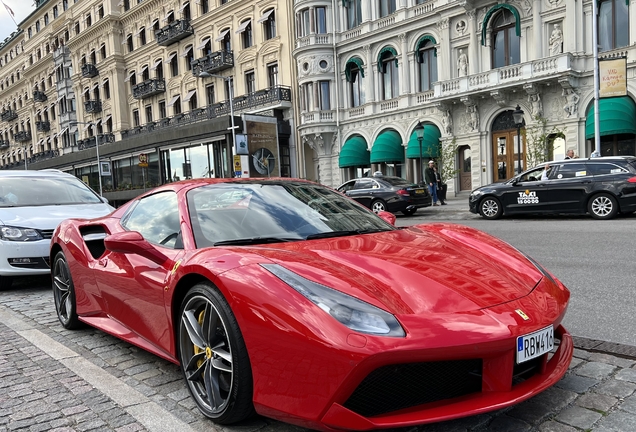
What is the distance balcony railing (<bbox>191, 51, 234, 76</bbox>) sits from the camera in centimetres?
3484

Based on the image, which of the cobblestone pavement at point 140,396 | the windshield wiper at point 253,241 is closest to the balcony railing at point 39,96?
the cobblestone pavement at point 140,396

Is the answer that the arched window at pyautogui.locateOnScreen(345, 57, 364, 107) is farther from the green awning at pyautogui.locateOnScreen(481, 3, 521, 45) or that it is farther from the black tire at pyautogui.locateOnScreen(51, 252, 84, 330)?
the black tire at pyautogui.locateOnScreen(51, 252, 84, 330)

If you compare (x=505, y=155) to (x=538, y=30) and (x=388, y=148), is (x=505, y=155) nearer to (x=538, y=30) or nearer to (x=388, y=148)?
(x=538, y=30)

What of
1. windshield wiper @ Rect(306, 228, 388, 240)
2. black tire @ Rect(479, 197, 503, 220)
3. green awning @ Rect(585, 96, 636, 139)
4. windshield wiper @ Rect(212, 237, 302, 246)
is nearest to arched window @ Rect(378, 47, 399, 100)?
green awning @ Rect(585, 96, 636, 139)

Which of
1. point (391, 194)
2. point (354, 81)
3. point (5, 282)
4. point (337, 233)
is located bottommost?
point (5, 282)

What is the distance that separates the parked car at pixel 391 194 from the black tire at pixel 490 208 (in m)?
2.55

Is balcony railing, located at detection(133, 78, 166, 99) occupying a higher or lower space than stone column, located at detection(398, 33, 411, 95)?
higher

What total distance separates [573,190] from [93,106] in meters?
48.7

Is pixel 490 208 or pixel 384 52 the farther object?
pixel 384 52

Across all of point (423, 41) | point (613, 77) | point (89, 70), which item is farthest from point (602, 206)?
point (89, 70)

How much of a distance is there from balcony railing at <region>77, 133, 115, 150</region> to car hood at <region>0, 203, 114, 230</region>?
44854 mm

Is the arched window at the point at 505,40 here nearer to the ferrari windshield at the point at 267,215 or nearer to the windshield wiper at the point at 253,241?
the ferrari windshield at the point at 267,215

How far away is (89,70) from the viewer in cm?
4925

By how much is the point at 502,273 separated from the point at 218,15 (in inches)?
1459
